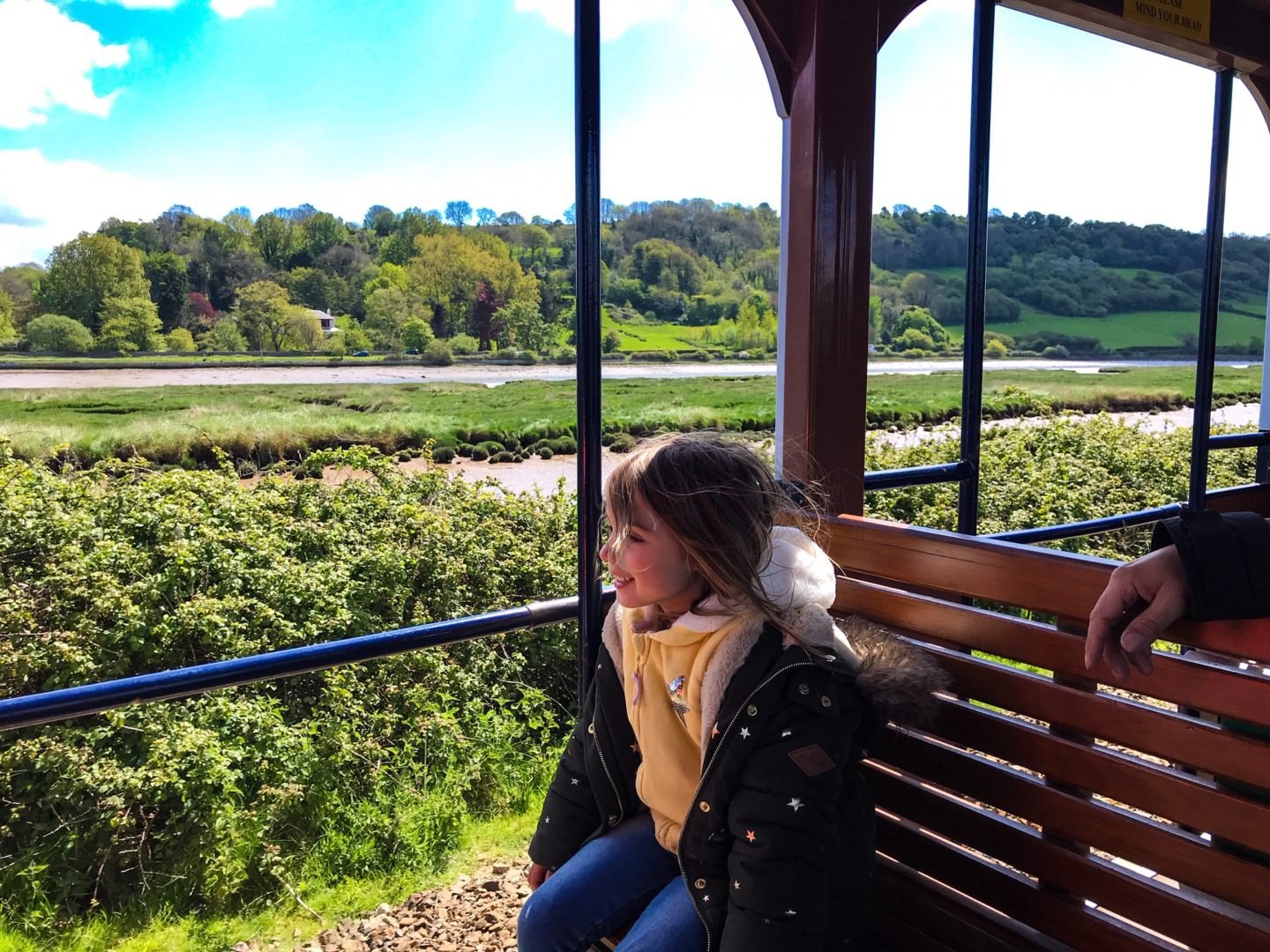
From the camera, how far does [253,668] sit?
1403mm

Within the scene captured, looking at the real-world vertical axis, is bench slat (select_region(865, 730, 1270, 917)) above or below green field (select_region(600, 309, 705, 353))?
below

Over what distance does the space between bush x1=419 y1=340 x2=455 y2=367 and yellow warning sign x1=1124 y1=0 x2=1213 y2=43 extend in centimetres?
1797

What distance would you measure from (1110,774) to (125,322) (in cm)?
1811

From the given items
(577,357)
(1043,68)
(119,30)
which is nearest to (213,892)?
(577,357)

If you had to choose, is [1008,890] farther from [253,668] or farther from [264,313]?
[264,313]

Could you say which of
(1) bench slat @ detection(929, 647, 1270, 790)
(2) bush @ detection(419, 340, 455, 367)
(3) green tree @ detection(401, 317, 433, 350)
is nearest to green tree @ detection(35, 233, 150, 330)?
(3) green tree @ detection(401, 317, 433, 350)

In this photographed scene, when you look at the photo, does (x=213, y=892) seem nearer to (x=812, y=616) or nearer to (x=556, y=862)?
(x=556, y=862)

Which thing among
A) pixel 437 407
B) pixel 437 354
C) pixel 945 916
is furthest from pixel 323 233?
pixel 945 916

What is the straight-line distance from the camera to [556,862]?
151 cm

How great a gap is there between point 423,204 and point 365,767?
17.7 meters

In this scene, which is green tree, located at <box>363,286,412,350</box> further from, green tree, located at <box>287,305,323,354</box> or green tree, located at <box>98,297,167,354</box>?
green tree, located at <box>98,297,167,354</box>

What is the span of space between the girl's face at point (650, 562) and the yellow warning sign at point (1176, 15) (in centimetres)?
206

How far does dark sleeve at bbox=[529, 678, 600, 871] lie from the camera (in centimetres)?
151

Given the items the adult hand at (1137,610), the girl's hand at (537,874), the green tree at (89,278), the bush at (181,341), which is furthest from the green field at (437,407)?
the adult hand at (1137,610)
